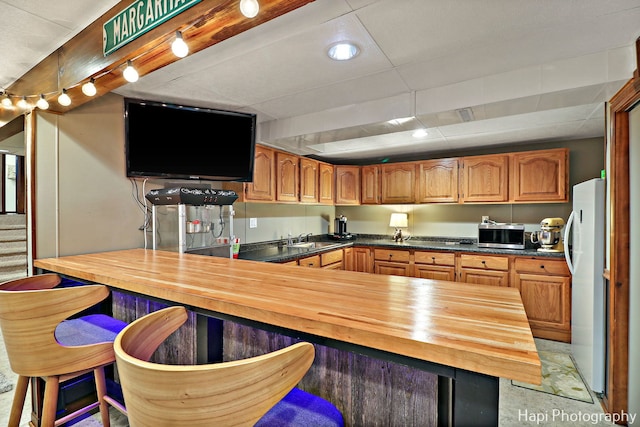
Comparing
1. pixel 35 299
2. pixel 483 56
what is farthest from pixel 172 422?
pixel 483 56

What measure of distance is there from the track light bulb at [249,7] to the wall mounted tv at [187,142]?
177cm

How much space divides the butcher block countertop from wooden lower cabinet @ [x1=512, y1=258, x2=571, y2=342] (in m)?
2.69

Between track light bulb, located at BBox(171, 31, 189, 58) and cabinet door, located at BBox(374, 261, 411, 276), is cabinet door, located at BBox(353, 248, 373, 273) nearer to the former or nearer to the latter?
cabinet door, located at BBox(374, 261, 411, 276)

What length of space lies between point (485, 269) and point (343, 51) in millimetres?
3035

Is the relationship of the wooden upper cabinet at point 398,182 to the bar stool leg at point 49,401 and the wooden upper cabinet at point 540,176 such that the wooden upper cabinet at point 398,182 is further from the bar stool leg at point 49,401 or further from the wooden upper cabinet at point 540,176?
the bar stool leg at point 49,401

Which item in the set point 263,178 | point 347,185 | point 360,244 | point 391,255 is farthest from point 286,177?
point 391,255

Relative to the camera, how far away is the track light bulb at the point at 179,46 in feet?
4.41

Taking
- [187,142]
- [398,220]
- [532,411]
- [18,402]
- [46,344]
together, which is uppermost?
[187,142]

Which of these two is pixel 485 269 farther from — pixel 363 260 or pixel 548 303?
pixel 363 260

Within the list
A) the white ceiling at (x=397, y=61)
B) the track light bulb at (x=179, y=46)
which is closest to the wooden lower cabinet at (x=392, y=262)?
the white ceiling at (x=397, y=61)

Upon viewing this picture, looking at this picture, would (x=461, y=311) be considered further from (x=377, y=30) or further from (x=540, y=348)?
(x=540, y=348)

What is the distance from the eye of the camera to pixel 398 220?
15.9 ft

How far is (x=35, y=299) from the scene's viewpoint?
1.20 metres

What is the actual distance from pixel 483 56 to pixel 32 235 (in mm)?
3229
